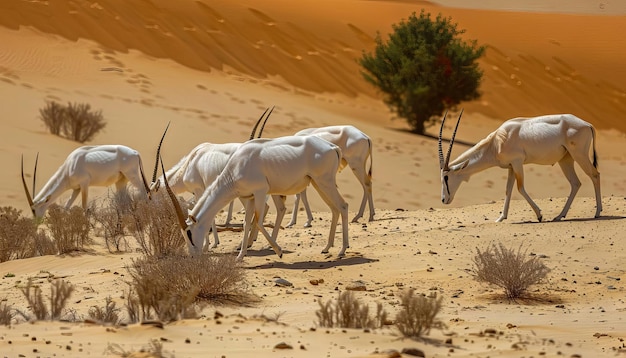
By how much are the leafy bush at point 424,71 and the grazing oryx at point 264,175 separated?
994 inches

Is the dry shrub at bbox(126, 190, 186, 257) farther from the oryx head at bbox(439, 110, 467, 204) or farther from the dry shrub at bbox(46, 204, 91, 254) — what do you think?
the oryx head at bbox(439, 110, 467, 204)

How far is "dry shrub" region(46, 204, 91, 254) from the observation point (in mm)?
15398

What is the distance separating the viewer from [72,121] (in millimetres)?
30125

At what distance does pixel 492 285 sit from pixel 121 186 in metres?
10.3

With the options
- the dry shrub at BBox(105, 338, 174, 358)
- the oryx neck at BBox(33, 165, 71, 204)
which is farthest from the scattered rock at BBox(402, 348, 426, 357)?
the oryx neck at BBox(33, 165, 71, 204)

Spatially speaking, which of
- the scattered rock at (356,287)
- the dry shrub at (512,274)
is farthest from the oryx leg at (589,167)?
the scattered rock at (356,287)

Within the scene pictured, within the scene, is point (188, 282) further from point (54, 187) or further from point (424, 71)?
point (424, 71)

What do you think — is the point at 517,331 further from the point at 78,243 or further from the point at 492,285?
the point at 78,243

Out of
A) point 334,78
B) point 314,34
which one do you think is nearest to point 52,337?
point 334,78

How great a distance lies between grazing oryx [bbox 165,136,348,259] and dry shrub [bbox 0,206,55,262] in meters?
2.88

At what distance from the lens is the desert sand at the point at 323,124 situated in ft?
29.4

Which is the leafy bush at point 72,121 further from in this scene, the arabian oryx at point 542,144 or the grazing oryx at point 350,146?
the arabian oryx at point 542,144

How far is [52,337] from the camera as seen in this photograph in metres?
8.54

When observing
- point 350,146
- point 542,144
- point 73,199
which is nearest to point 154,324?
point 542,144
